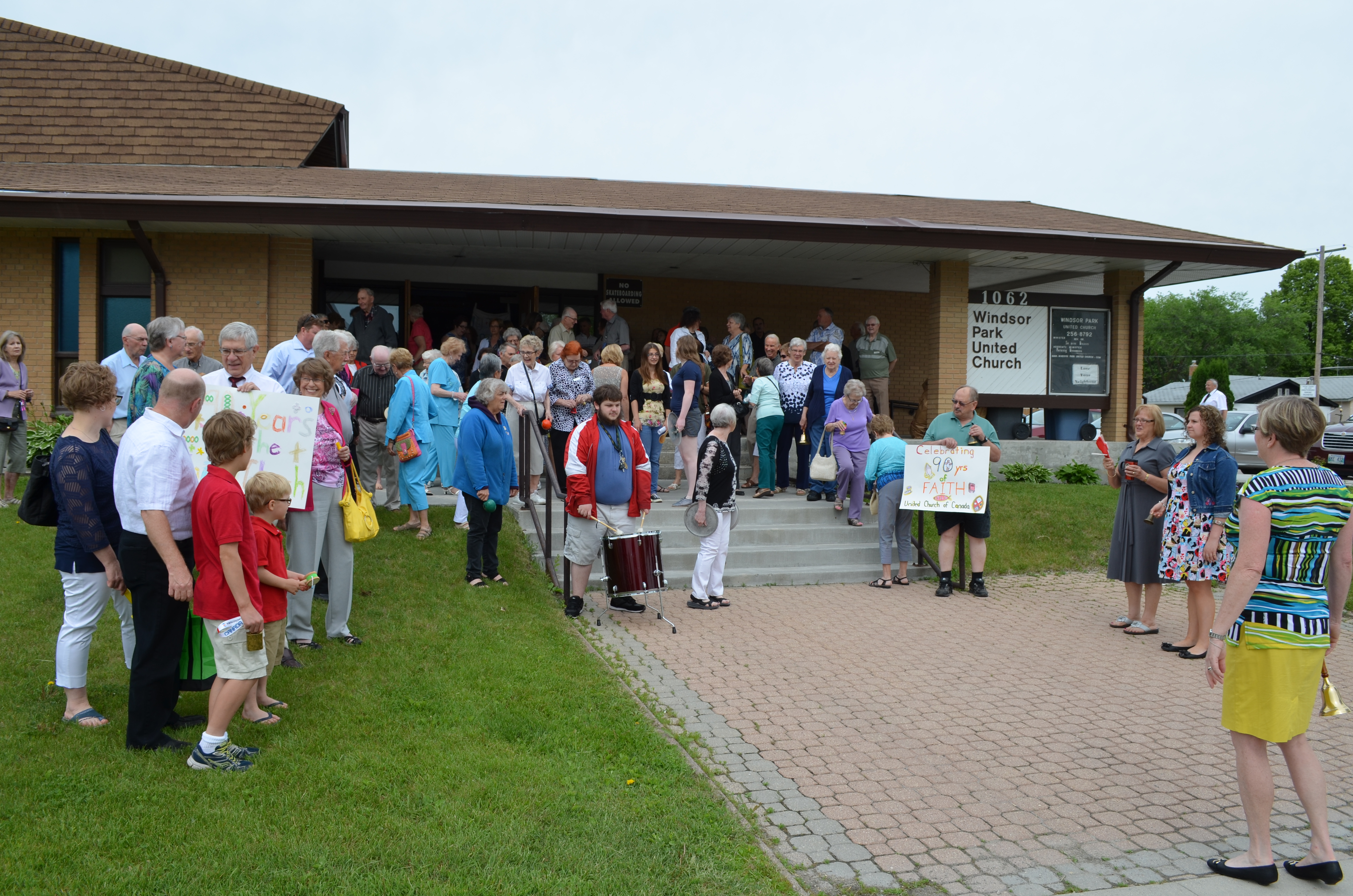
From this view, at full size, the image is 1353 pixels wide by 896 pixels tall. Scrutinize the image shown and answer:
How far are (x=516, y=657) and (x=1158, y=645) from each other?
200 inches

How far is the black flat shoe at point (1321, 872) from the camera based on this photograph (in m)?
3.67

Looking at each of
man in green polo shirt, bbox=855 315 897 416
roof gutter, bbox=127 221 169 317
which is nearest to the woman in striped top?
man in green polo shirt, bbox=855 315 897 416

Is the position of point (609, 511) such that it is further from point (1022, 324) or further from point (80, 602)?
point (1022, 324)

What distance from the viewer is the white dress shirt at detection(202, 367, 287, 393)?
5699mm

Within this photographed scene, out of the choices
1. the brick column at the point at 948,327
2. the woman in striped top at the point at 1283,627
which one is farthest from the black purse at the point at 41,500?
the brick column at the point at 948,327

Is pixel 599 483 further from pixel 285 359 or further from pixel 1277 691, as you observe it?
pixel 1277 691

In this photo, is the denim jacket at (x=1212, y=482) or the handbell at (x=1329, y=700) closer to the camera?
the handbell at (x=1329, y=700)

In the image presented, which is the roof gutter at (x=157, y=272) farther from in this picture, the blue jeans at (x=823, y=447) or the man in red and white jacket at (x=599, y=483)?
the blue jeans at (x=823, y=447)

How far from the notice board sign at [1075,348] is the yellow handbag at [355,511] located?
12057 mm

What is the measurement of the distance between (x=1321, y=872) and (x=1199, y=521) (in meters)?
3.87

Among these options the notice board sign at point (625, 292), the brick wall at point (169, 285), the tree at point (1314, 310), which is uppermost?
the tree at point (1314, 310)

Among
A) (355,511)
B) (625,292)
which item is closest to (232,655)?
(355,511)

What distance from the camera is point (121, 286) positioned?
42.3 ft

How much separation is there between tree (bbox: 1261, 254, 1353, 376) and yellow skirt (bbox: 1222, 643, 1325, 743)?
303ft
